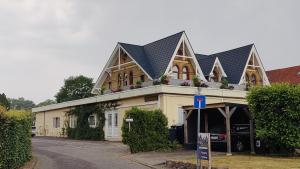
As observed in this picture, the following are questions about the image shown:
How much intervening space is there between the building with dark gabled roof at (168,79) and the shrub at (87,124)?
0.52 meters

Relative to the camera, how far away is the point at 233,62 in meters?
41.3

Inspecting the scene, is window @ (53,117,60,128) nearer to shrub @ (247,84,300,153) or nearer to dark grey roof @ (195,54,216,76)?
dark grey roof @ (195,54,216,76)

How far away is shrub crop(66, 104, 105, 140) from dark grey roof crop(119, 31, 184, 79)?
5.08 m

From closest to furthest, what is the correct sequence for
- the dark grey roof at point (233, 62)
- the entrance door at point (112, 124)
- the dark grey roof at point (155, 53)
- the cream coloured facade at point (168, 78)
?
1. the cream coloured facade at point (168, 78)
2. the entrance door at point (112, 124)
3. the dark grey roof at point (155, 53)
4. the dark grey roof at point (233, 62)

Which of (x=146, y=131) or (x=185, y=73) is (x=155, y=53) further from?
(x=146, y=131)

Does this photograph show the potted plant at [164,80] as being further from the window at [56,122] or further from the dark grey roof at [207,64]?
the window at [56,122]

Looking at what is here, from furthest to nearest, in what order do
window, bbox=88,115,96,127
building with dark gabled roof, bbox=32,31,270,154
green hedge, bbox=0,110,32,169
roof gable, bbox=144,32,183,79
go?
1. window, bbox=88,115,96,127
2. roof gable, bbox=144,32,183,79
3. building with dark gabled roof, bbox=32,31,270,154
4. green hedge, bbox=0,110,32,169

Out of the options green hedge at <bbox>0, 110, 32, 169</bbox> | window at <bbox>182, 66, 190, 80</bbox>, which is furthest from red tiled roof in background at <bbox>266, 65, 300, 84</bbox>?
green hedge at <bbox>0, 110, 32, 169</bbox>

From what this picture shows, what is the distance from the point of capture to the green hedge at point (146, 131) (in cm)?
2341

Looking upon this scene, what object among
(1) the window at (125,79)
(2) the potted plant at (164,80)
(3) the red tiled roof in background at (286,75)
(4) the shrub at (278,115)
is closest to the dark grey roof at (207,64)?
(1) the window at (125,79)

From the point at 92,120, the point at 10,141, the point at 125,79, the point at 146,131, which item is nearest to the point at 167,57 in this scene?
the point at 125,79

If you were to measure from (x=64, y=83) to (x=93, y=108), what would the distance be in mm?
40856

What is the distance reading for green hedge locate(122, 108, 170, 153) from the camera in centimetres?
2341

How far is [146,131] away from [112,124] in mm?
10375
